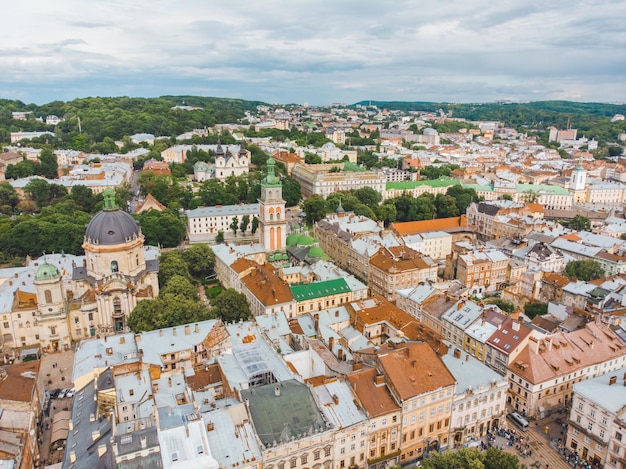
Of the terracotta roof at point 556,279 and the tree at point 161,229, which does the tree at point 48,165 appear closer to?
the tree at point 161,229

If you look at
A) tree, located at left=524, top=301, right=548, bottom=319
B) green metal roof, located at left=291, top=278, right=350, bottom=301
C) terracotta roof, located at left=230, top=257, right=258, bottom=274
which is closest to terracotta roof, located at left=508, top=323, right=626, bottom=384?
tree, located at left=524, top=301, right=548, bottom=319

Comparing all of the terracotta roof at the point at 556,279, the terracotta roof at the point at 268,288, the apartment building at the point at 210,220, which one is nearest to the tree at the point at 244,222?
the apartment building at the point at 210,220

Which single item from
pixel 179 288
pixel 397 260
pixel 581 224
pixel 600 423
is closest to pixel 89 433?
pixel 179 288

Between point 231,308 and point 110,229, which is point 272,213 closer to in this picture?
point 231,308

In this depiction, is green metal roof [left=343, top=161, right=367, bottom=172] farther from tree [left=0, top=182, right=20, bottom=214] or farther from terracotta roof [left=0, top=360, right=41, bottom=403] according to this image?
terracotta roof [left=0, top=360, right=41, bottom=403]

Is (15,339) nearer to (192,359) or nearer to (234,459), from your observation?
(192,359)

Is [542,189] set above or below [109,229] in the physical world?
below

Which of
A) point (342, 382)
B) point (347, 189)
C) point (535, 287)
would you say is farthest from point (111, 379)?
point (347, 189)
